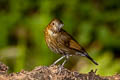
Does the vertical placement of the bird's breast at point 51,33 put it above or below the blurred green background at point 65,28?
below

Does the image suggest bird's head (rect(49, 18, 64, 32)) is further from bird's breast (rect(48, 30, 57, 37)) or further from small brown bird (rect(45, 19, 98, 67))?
bird's breast (rect(48, 30, 57, 37))

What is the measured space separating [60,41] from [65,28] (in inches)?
139

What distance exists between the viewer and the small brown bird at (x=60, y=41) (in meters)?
7.57

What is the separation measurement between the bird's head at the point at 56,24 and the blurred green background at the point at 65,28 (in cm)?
267

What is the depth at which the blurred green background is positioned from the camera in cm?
1054

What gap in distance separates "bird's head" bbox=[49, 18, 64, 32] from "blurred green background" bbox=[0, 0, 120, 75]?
2.67 m

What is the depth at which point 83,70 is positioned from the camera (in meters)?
9.82

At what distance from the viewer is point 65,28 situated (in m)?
11.3

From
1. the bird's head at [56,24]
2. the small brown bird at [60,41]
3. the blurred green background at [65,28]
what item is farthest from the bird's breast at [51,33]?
the blurred green background at [65,28]

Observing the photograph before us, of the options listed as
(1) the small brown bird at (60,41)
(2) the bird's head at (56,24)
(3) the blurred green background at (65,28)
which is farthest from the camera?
(3) the blurred green background at (65,28)

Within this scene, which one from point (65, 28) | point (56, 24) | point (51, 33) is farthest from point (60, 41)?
point (65, 28)

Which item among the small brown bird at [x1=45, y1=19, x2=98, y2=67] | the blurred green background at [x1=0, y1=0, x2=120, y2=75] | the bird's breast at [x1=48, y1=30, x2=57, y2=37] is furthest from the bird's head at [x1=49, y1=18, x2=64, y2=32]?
the blurred green background at [x1=0, y1=0, x2=120, y2=75]

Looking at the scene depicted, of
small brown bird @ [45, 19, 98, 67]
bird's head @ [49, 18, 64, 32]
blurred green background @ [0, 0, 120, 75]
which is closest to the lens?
bird's head @ [49, 18, 64, 32]

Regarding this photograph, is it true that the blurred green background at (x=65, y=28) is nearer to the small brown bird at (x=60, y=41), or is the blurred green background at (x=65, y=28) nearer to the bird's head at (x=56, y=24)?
the small brown bird at (x=60, y=41)
